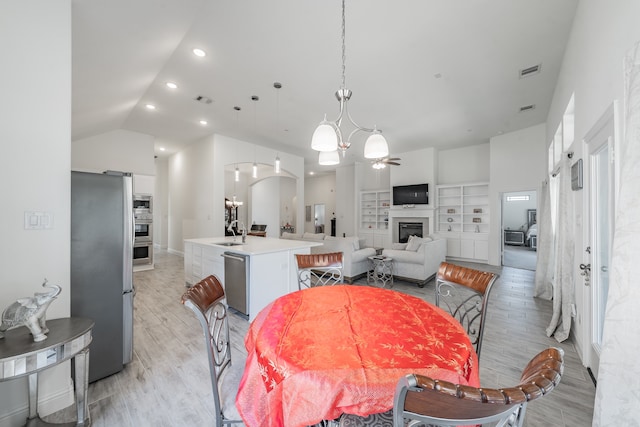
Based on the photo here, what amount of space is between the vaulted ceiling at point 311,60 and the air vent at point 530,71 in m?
0.06

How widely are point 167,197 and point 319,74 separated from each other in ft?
26.8

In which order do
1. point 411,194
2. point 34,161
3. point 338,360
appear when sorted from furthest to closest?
Result: point 411,194 → point 34,161 → point 338,360

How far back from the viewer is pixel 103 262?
6.58 ft

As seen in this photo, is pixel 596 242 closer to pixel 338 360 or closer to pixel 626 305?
pixel 626 305

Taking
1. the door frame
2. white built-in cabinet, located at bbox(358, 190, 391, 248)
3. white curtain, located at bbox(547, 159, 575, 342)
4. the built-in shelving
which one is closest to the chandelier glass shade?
the door frame

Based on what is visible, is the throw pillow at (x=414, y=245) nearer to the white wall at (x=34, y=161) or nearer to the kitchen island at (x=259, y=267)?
the kitchen island at (x=259, y=267)

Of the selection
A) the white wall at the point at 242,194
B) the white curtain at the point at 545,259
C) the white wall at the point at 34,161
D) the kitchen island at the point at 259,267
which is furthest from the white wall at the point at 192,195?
the white curtain at the point at 545,259

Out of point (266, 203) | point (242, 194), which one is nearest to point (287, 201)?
point (266, 203)

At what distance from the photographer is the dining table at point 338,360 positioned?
0.83m

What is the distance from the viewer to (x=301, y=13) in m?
2.59

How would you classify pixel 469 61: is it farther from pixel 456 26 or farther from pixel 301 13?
pixel 301 13

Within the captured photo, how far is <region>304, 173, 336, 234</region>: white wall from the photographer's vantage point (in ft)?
38.6

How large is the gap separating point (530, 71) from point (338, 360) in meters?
4.87

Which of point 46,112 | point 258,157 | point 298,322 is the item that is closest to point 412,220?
point 258,157
